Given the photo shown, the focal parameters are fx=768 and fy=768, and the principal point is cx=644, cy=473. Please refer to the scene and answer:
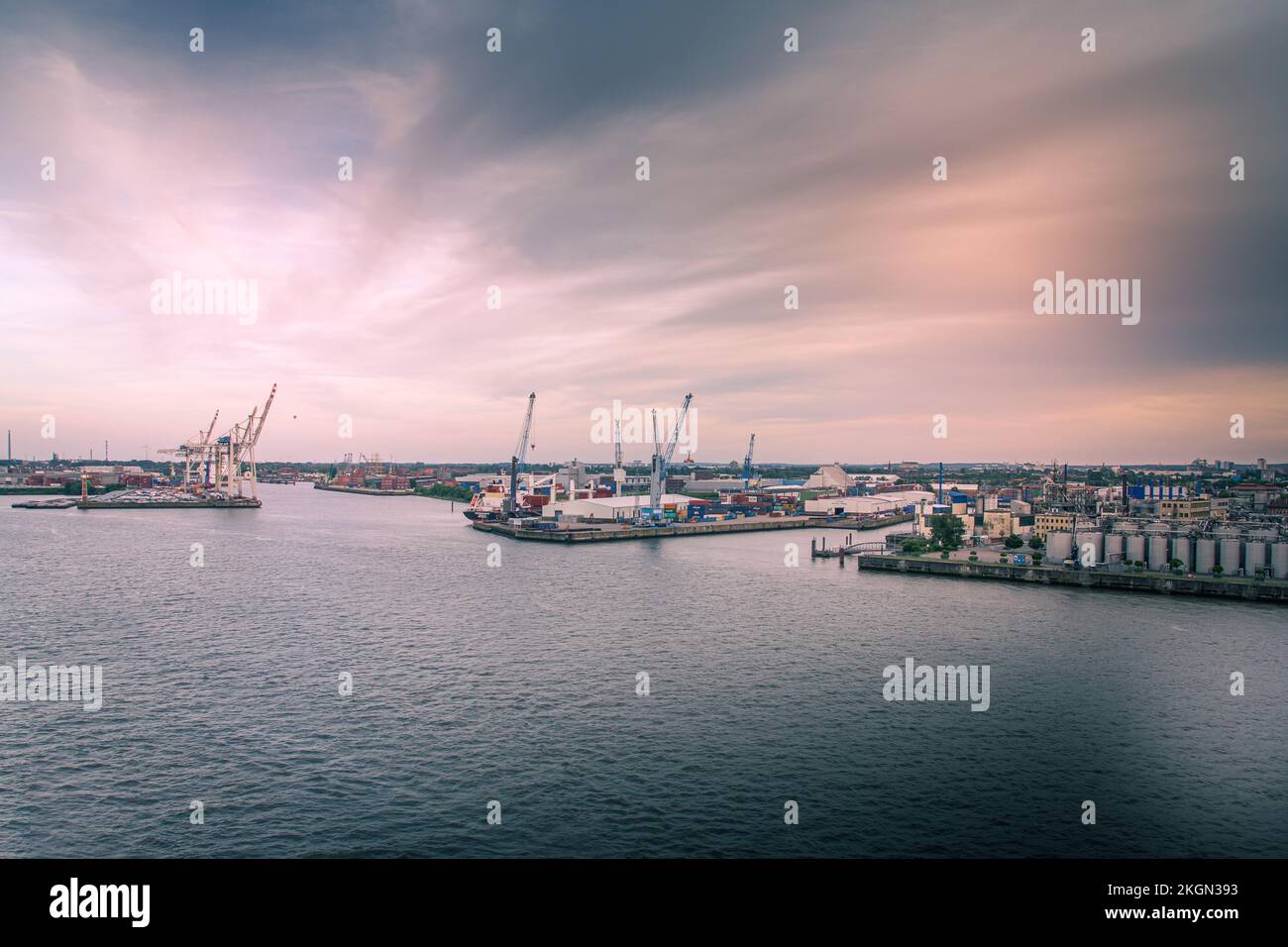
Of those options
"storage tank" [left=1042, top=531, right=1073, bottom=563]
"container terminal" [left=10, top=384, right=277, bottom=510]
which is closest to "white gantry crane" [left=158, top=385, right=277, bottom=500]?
"container terminal" [left=10, top=384, right=277, bottom=510]

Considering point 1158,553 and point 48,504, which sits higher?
point 48,504

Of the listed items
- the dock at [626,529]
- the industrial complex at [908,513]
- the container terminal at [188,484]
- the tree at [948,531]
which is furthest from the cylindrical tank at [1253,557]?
the container terminal at [188,484]

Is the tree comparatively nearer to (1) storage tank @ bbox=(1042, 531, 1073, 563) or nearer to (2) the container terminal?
(1) storage tank @ bbox=(1042, 531, 1073, 563)

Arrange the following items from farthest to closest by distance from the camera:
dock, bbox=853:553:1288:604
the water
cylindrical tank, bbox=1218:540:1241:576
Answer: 1. cylindrical tank, bbox=1218:540:1241:576
2. dock, bbox=853:553:1288:604
3. the water

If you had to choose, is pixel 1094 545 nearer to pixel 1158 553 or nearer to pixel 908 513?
pixel 1158 553

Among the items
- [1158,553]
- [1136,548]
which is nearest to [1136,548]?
[1136,548]

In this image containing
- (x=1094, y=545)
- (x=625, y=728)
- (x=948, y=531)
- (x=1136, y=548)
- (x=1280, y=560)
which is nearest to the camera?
(x=625, y=728)
